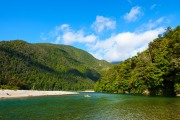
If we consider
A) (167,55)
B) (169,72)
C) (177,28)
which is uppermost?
→ (177,28)

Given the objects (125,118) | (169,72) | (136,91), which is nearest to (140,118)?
(125,118)

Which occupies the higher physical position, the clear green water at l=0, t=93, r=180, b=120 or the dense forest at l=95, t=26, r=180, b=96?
the dense forest at l=95, t=26, r=180, b=96

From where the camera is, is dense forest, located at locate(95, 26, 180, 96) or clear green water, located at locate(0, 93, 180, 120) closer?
clear green water, located at locate(0, 93, 180, 120)

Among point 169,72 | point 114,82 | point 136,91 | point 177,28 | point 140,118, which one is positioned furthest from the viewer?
point 114,82

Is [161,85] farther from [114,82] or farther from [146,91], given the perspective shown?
[114,82]

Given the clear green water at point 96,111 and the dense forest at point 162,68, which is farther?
the dense forest at point 162,68

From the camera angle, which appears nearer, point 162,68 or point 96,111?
point 96,111

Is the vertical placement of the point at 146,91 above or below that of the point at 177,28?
below

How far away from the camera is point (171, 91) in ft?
275

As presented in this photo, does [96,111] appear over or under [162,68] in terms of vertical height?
under

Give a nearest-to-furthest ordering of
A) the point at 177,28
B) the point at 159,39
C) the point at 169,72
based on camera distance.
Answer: the point at 169,72
the point at 177,28
the point at 159,39

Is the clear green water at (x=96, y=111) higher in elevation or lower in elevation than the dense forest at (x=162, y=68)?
lower

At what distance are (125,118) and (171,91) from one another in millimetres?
56366

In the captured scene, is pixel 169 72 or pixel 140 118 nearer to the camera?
pixel 140 118
